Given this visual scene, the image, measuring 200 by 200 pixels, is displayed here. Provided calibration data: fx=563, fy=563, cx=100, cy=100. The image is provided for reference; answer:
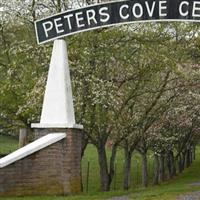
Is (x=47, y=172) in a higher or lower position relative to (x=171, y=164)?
lower

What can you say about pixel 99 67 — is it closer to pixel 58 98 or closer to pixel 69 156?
pixel 58 98

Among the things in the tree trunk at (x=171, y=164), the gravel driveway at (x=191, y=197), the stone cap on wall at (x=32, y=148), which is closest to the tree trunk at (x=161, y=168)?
the tree trunk at (x=171, y=164)

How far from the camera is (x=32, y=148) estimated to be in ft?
46.9

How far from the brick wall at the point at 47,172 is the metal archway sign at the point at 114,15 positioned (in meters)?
2.98

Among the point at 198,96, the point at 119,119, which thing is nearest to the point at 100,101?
the point at 119,119

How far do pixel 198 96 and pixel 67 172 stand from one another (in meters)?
11.5

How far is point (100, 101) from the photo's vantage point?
59.3ft

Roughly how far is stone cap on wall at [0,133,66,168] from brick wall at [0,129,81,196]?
0.42 ft

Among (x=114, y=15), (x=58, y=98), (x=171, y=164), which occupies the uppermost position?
(x=114, y=15)

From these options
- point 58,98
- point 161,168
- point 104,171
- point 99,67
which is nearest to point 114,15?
point 58,98

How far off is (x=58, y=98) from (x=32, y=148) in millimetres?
1721

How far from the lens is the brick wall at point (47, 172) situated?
14.1 meters

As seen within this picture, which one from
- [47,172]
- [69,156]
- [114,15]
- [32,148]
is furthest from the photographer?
[114,15]

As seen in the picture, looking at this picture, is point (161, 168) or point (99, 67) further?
point (161, 168)
